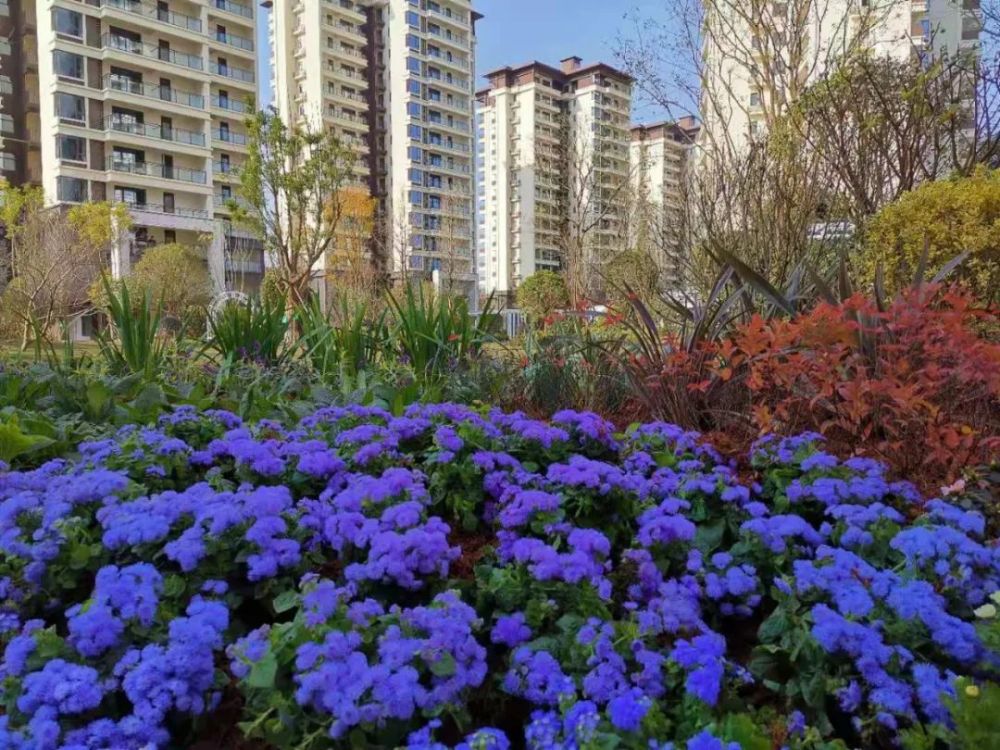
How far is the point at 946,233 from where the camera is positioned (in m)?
3.65

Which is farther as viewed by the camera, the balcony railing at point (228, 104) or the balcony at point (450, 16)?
the balcony at point (450, 16)

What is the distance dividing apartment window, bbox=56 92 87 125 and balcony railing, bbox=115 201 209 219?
3.57 meters

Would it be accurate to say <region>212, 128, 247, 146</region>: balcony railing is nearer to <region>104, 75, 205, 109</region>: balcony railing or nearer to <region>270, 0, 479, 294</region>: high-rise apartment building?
<region>104, 75, 205, 109</region>: balcony railing

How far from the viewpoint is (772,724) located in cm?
94

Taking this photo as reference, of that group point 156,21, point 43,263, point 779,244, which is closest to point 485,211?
point 156,21

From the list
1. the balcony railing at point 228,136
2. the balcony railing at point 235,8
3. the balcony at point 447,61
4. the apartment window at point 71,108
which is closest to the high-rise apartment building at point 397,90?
the balcony at point 447,61

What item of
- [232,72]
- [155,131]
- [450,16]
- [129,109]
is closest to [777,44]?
[155,131]

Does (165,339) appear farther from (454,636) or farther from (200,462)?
(454,636)

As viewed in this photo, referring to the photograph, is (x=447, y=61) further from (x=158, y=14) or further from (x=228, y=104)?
(x=158, y=14)

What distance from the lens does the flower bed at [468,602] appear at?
35.9 inches

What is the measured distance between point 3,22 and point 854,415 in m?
39.2

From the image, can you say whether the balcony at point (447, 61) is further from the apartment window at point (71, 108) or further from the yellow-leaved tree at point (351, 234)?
the yellow-leaved tree at point (351, 234)

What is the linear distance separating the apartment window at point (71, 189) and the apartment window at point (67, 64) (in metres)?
4.02

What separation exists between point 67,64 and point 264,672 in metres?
33.2
